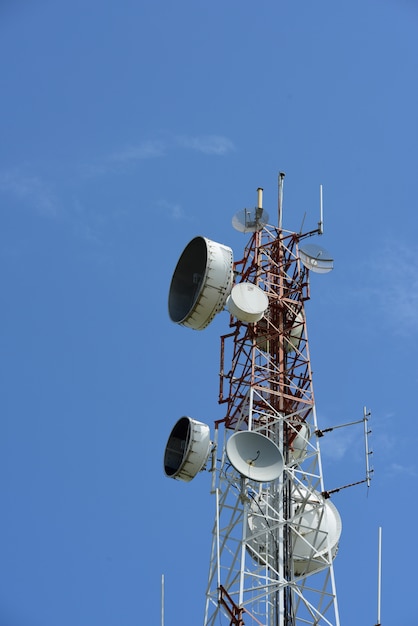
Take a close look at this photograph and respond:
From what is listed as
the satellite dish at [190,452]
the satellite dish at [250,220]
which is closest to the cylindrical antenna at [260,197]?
the satellite dish at [250,220]

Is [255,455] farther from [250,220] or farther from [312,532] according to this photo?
[250,220]

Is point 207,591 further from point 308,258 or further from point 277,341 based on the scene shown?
point 308,258

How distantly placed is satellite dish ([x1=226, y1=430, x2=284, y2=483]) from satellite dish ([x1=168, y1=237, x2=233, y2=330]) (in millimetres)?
5530

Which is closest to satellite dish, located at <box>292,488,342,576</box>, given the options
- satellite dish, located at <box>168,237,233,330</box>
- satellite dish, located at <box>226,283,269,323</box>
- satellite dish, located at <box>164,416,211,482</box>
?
satellite dish, located at <box>164,416,211,482</box>

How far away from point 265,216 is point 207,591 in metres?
16.2

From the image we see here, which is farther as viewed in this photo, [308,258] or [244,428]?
[308,258]

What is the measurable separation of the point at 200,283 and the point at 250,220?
5.91m

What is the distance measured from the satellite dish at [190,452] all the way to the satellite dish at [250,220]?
9.36m

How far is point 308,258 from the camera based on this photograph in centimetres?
4700

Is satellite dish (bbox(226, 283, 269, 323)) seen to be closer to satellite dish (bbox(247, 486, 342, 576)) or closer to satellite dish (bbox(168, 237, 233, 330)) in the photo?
satellite dish (bbox(168, 237, 233, 330))

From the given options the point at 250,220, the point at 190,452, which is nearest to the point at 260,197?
the point at 250,220

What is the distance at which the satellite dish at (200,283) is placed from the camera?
141 ft

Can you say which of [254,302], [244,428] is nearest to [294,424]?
[244,428]

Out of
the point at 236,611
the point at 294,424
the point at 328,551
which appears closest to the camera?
the point at 236,611
